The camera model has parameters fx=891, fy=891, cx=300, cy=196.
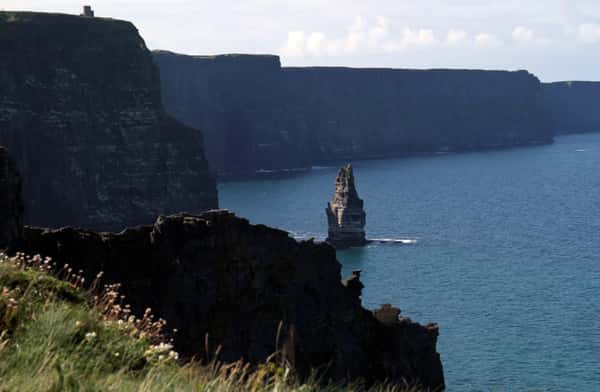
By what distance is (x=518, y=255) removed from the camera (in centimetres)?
11819

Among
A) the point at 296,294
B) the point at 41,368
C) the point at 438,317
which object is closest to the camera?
the point at 41,368

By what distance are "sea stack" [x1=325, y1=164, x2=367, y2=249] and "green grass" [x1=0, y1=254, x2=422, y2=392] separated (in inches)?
4495

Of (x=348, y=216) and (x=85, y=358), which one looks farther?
(x=348, y=216)

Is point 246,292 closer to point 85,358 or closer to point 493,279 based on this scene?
point 85,358

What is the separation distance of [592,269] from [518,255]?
1353 cm

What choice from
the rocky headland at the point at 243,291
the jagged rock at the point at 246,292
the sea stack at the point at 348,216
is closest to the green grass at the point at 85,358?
the rocky headland at the point at 243,291

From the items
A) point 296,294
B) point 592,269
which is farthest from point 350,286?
point 592,269

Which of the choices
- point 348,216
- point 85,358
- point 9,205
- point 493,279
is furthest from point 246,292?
point 348,216

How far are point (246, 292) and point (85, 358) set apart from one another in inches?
1321

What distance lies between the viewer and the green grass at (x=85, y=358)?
7.98 m

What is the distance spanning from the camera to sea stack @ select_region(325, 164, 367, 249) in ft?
413

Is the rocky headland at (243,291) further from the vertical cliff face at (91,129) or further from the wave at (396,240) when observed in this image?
the vertical cliff face at (91,129)

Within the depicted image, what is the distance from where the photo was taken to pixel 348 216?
415 ft

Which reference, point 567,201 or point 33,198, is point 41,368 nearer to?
point 33,198
